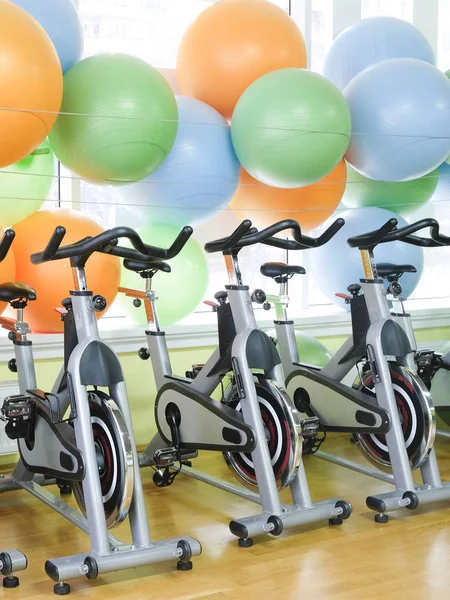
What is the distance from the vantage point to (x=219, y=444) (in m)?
3.12

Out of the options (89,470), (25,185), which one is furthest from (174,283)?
(89,470)

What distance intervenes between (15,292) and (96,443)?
64 centimetres

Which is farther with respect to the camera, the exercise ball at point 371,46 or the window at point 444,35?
the window at point 444,35

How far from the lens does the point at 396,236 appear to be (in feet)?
10.8

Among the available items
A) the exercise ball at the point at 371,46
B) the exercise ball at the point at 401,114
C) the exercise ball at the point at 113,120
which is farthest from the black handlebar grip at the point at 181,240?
the exercise ball at the point at 371,46

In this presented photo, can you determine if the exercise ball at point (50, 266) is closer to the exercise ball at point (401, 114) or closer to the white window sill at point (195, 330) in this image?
the white window sill at point (195, 330)

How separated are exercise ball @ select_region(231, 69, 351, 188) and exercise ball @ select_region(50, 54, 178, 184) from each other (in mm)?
310

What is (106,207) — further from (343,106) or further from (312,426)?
(312,426)

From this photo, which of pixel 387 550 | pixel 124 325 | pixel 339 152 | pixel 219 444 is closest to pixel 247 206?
pixel 339 152

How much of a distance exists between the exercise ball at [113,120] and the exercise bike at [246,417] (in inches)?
14.5

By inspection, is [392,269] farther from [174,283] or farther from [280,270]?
[174,283]

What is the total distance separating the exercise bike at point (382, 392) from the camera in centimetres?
326

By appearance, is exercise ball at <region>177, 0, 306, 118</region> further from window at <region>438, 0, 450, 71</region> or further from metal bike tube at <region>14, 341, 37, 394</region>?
window at <region>438, 0, 450, 71</region>

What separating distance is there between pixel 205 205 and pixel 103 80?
68 cm
